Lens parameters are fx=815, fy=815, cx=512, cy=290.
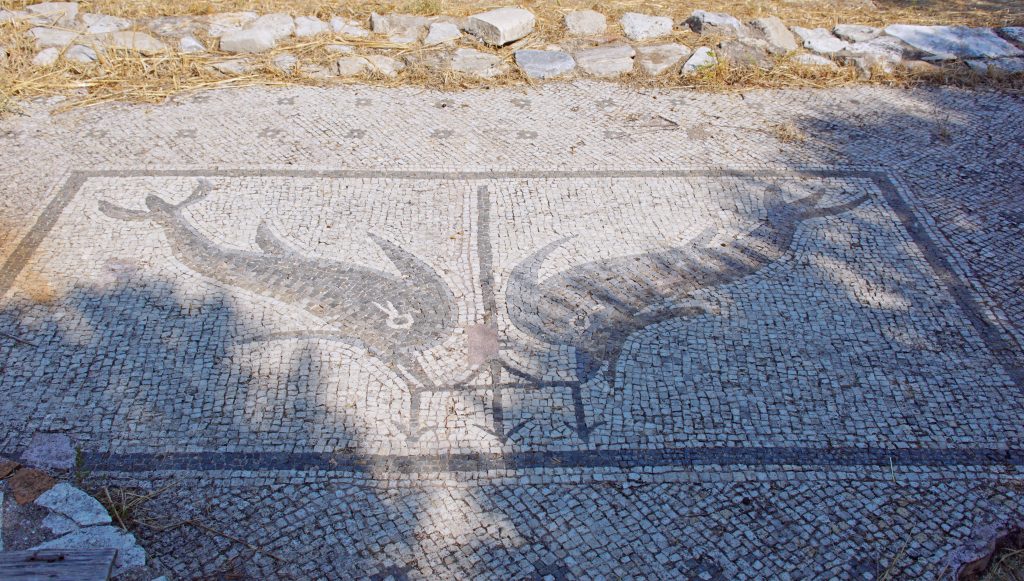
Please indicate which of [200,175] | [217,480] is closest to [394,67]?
[200,175]

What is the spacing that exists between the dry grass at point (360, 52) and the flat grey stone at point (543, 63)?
0.34 ft

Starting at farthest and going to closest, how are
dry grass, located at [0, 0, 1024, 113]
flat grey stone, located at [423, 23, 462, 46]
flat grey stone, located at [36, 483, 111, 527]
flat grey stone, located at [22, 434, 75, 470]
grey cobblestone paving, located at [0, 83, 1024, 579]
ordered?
flat grey stone, located at [423, 23, 462, 46] < dry grass, located at [0, 0, 1024, 113] < flat grey stone, located at [22, 434, 75, 470] < grey cobblestone paving, located at [0, 83, 1024, 579] < flat grey stone, located at [36, 483, 111, 527]

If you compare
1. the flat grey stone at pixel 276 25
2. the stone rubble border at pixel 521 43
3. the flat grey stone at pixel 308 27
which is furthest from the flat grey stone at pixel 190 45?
the flat grey stone at pixel 308 27

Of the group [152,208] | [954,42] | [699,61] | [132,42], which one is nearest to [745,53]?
[699,61]

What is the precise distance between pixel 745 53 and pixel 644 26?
95cm

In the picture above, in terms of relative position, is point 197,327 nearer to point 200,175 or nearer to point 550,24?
point 200,175

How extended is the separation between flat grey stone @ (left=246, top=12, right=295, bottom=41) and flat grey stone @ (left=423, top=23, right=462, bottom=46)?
120 cm

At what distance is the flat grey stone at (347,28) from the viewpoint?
7.24 m

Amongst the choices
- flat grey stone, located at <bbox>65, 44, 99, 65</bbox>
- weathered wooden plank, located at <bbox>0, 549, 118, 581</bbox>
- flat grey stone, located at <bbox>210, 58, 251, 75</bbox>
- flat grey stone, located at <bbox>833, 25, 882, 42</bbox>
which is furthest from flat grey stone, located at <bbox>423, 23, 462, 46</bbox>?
weathered wooden plank, located at <bbox>0, 549, 118, 581</bbox>

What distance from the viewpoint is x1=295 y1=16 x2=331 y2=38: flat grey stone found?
7199 mm

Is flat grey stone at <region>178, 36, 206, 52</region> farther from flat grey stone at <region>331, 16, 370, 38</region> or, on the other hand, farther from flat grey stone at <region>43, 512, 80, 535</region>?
flat grey stone at <region>43, 512, 80, 535</region>

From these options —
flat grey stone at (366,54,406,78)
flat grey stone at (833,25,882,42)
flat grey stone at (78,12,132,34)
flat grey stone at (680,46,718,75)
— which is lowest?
flat grey stone at (366,54,406,78)

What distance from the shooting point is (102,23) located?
7078mm

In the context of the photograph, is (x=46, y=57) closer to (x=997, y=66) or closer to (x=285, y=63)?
(x=285, y=63)
